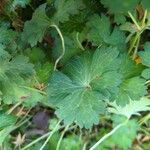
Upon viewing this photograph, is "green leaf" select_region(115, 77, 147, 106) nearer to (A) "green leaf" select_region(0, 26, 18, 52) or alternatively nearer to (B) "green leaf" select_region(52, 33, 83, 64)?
(B) "green leaf" select_region(52, 33, 83, 64)

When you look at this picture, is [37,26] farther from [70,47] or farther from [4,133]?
[4,133]

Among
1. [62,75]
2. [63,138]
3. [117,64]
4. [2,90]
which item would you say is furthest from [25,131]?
[117,64]

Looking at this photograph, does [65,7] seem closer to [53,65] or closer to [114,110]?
[53,65]

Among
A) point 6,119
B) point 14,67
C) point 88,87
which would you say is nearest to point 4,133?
point 6,119

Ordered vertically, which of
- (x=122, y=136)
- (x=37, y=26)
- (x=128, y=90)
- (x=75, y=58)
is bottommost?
(x=122, y=136)

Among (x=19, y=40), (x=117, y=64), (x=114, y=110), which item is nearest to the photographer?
(x=117, y=64)

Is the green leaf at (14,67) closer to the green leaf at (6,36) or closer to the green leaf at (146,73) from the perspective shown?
the green leaf at (6,36)
